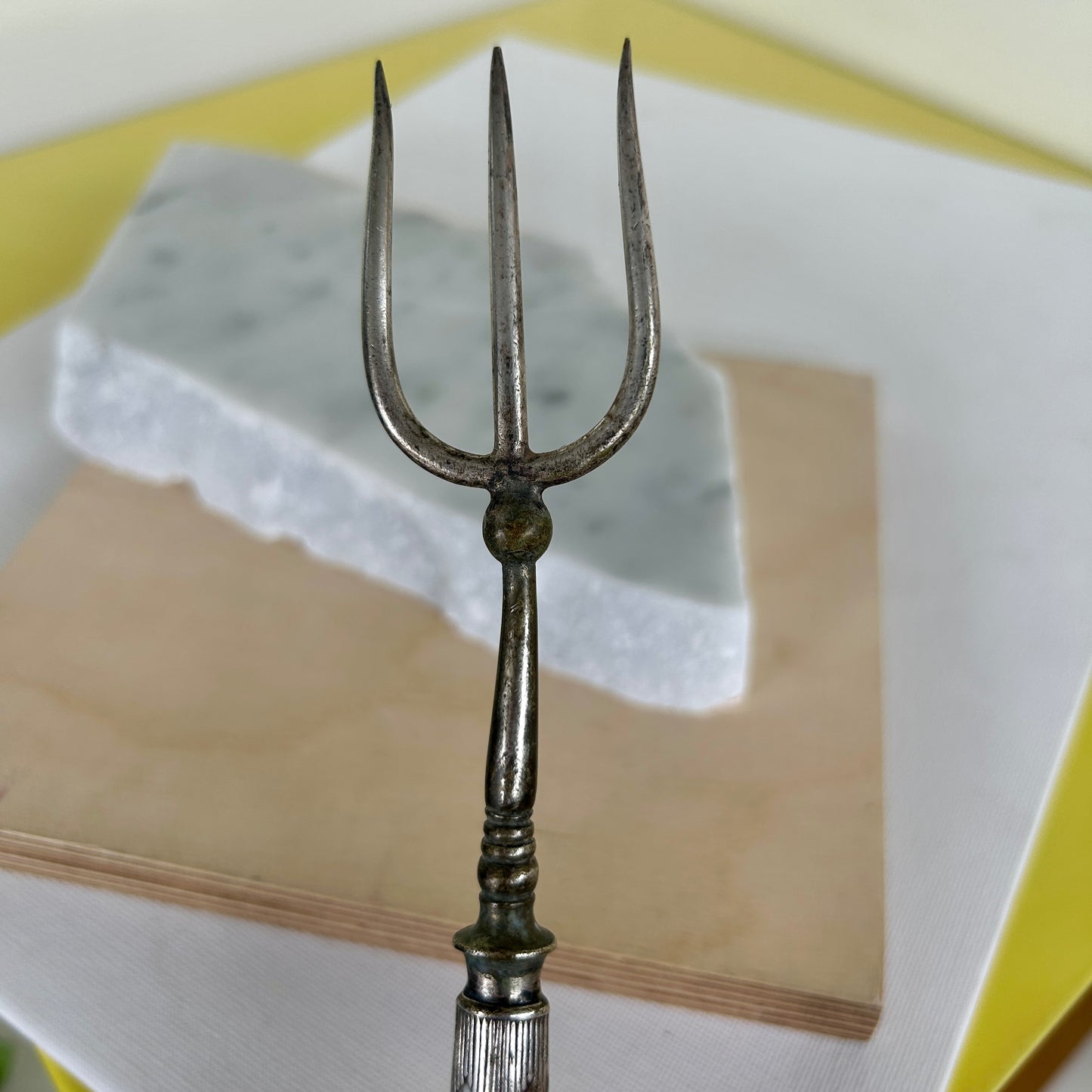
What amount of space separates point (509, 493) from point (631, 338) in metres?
0.11

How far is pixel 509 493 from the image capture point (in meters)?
0.53

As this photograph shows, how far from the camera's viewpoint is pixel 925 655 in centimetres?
80

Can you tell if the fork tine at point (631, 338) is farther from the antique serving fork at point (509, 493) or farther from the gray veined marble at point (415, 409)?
the gray veined marble at point (415, 409)

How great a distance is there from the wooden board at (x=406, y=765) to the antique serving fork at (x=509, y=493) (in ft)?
0.45

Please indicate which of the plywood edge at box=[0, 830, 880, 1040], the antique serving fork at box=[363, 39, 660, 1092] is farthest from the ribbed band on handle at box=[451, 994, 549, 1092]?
the plywood edge at box=[0, 830, 880, 1040]

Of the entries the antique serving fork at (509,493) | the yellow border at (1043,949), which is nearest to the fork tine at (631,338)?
the antique serving fork at (509,493)

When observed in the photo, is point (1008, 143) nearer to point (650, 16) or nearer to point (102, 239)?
point (650, 16)

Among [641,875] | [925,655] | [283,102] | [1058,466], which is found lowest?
[641,875]

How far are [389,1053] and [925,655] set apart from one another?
0.41m

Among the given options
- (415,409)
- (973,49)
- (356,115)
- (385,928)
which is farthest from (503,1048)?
(973,49)

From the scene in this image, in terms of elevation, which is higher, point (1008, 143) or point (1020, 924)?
point (1008, 143)

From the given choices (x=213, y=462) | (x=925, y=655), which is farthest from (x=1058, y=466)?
(x=213, y=462)

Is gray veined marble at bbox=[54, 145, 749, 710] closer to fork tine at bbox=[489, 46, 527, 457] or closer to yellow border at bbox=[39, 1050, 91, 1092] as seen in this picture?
fork tine at bbox=[489, 46, 527, 457]

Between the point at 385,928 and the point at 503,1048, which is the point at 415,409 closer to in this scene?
the point at 385,928
